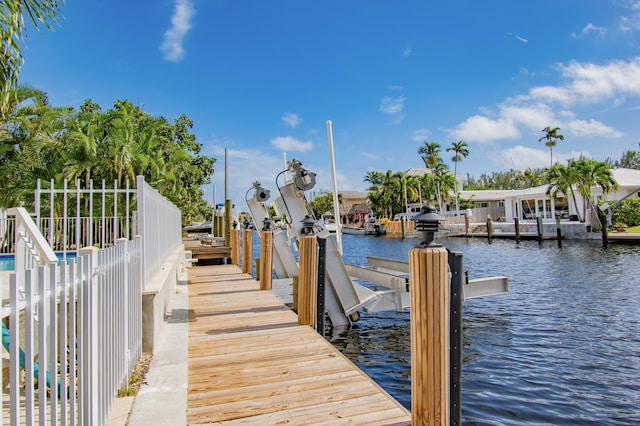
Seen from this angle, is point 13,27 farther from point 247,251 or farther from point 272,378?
point 247,251

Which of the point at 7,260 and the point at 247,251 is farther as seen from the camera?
the point at 247,251

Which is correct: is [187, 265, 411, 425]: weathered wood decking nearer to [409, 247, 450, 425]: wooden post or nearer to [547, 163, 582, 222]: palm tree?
[409, 247, 450, 425]: wooden post

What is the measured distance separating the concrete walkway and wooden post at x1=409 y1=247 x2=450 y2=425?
6.15 feet

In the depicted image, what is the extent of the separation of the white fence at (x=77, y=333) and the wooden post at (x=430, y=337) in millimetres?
2219

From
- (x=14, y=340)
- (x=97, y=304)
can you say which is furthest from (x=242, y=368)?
(x=14, y=340)

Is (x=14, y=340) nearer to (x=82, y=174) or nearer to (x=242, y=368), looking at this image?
(x=242, y=368)

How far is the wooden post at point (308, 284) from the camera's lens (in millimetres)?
6871

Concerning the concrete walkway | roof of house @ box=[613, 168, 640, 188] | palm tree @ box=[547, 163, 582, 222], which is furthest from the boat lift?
roof of house @ box=[613, 168, 640, 188]

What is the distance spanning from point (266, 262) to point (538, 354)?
18.9ft

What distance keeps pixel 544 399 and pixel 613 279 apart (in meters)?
12.4

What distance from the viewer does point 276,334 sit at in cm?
642

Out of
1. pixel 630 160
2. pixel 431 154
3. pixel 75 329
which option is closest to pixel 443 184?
pixel 431 154

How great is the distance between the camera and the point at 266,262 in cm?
1046

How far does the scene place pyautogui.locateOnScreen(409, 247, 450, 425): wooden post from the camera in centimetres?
338
